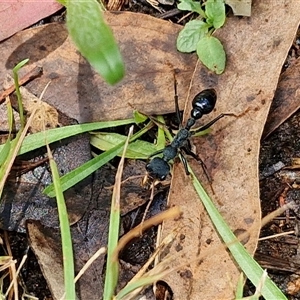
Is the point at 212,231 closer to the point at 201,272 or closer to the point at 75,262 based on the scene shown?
the point at 201,272

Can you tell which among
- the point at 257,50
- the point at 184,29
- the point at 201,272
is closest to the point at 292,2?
the point at 257,50

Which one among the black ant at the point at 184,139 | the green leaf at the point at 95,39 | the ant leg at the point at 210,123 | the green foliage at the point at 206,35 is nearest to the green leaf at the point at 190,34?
the green foliage at the point at 206,35

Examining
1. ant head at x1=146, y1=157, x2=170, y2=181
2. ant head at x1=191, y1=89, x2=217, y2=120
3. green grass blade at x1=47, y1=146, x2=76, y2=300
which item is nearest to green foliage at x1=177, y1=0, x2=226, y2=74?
ant head at x1=191, y1=89, x2=217, y2=120

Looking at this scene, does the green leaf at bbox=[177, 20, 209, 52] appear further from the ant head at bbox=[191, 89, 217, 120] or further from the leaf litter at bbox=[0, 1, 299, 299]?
the ant head at bbox=[191, 89, 217, 120]

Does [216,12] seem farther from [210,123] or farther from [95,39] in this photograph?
[95,39]

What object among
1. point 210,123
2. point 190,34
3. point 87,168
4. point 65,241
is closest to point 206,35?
point 190,34

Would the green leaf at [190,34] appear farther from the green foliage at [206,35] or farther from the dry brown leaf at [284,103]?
the dry brown leaf at [284,103]

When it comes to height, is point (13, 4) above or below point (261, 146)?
above
